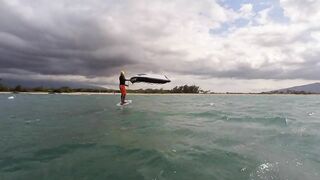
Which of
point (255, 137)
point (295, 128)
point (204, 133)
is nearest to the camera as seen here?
point (255, 137)

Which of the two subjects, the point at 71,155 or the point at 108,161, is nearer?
the point at 108,161

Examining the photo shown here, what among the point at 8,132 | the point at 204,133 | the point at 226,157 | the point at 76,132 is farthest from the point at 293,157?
the point at 8,132

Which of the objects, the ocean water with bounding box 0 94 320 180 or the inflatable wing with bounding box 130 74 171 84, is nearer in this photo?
the ocean water with bounding box 0 94 320 180

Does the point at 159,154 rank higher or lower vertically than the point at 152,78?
lower

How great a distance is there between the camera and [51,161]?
9.05 meters

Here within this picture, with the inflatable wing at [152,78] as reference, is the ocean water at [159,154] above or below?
below

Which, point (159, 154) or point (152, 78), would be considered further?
point (152, 78)

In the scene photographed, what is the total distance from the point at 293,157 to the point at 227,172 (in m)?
3.33

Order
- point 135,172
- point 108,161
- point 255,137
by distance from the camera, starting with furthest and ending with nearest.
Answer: point 255,137 < point 108,161 < point 135,172

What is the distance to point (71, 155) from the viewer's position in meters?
9.70

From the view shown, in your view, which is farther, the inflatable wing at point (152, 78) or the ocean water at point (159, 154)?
the inflatable wing at point (152, 78)

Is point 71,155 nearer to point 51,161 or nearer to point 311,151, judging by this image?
point 51,161

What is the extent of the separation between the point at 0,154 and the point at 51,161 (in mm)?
2375

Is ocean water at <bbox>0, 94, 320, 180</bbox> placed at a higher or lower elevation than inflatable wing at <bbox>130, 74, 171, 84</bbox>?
lower
